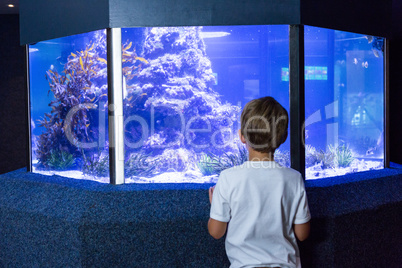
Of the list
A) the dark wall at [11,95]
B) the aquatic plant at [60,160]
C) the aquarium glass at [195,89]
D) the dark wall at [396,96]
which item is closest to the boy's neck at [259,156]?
the aquarium glass at [195,89]

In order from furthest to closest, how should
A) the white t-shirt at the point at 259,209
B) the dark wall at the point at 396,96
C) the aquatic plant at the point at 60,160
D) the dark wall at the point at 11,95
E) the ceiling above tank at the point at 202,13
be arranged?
1. the dark wall at the point at 11,95
2. the dark wall at the point at 396,96
3. the aquatic plant at the point at 60,160
4. the ceiling above tank at the point at 202,13
5. the white t-shirt at the point at 259,209

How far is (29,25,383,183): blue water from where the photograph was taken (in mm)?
2211

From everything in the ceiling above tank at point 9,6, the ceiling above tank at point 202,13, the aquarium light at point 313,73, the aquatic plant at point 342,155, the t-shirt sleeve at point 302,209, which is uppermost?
the ceiling above tank at point 9,6

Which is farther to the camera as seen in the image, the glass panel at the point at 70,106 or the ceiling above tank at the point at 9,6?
the ceiling above tank at the point at 9,6

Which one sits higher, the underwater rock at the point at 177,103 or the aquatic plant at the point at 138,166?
the underwater rock at the point at 177,103

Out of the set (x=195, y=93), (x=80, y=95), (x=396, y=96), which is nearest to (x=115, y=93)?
(x=80, y=95)

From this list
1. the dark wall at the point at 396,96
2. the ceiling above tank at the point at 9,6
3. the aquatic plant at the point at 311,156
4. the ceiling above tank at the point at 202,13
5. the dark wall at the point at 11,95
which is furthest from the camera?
the dark wall at the point at 11,95

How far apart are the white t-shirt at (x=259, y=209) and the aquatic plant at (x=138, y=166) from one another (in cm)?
103

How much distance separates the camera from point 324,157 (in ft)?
7.84

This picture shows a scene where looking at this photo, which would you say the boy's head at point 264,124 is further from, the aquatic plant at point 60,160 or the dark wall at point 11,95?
the dark wall at point 11,95

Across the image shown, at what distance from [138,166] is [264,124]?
1189mm

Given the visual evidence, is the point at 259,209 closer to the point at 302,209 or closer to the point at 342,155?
the point at 302,209

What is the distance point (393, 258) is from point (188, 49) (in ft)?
5.79

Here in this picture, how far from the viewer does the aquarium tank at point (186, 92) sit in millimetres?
2209
